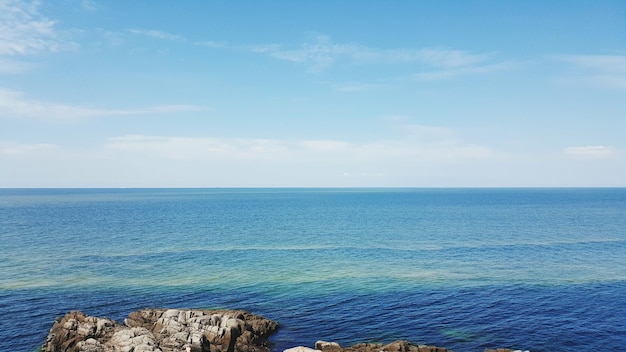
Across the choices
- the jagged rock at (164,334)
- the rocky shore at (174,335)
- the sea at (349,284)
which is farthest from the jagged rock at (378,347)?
the jagged rock at (164,334)

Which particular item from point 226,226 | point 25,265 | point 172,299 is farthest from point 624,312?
point 226,226

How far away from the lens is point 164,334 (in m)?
40.7

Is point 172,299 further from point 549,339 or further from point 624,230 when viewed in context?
point 624,230

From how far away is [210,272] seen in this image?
70062 mm

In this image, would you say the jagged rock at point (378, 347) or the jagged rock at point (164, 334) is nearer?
the jagged rock at point (378, 347)

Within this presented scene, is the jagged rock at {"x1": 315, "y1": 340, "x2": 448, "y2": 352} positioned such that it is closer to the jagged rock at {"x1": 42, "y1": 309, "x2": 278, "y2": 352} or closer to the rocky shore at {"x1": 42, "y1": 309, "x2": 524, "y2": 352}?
the rocky shore at {"x1": 42, "y1": 309, "x2": 524, "y2": 352}

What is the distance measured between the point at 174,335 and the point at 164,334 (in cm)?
172

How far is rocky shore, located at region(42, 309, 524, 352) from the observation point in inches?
1474

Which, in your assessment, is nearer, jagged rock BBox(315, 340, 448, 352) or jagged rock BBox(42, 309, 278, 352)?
jagged rock BBox(315, 340, 448, 352)

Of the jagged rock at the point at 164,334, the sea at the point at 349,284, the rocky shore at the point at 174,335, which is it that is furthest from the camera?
the sea at the point at 349,284

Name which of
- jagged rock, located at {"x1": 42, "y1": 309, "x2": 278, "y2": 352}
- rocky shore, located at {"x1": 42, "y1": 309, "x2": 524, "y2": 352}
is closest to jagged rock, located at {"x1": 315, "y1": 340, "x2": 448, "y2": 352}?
rocky shore, located at {"x1": 42, "y1": 309, "x2": 524, "y2": 352}

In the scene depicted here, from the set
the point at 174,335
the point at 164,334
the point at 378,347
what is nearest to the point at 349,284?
the point at 378,347

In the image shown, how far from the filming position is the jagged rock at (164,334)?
1501 inches

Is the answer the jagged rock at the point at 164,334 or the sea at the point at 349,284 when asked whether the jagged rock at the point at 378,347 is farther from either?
the jagged rock at the point at 164,334
